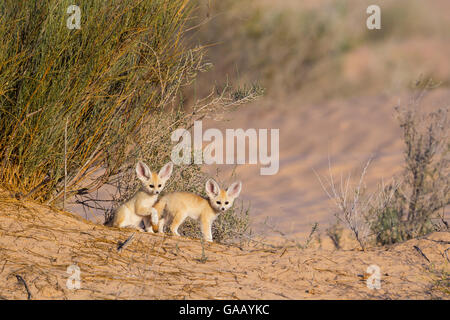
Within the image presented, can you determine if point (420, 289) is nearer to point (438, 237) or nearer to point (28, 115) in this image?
point (438, 237)

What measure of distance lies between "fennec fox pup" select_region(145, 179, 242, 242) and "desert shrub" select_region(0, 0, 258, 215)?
616 millimetres

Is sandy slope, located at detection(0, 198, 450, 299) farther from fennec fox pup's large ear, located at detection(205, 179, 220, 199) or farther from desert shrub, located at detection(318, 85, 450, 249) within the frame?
desert shrub, located at detection(318, 85, 450, 249)

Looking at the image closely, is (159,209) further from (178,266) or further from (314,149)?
(314,149)

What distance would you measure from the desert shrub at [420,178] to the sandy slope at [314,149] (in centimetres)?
233

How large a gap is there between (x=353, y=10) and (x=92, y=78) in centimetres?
2271

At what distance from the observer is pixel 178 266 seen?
5.09 m

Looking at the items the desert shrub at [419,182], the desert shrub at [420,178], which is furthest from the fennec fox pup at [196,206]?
the desert shrub at [420,178]

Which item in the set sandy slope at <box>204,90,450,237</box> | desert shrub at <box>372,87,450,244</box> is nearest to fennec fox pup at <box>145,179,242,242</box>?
desert shrub at <box>372,87,450,244</box>

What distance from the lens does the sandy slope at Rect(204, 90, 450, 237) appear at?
12781 mm

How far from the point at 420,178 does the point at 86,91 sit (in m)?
4.67

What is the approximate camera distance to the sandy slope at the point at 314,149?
12781 mm

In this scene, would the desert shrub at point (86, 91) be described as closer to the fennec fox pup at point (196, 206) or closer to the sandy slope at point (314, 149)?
the fennec fox pup at point (196, 206)

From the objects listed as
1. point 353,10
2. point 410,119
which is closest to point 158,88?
point 410,119

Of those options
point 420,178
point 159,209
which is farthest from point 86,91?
point 420,178
